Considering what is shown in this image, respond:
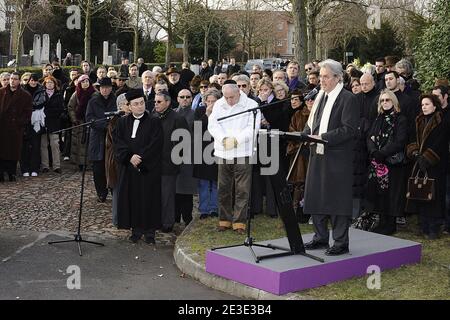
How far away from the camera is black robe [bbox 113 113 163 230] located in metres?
9.11

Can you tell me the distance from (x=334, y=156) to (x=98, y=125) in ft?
18.6

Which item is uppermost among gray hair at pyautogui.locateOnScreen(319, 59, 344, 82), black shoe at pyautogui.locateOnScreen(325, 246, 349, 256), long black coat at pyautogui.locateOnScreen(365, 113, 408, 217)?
gray hair at pyautogui.locateOnScreen(319, 59, 344, 82)

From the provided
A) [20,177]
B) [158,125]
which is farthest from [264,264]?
[20,177]

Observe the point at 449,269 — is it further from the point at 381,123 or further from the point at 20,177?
the point at 20,177

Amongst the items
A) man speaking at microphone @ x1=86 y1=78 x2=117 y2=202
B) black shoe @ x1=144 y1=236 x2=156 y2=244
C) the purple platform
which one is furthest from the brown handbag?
man speaking at microphone @ x1=86 y1=78 x2=117 y2=202

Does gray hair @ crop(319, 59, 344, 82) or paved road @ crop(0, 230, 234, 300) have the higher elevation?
gray hair @ crop(319, 59, 344, 82)

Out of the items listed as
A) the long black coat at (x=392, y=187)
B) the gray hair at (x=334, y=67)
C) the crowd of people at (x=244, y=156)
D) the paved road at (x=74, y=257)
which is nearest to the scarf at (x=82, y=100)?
the paved road at (x=74, y=257)

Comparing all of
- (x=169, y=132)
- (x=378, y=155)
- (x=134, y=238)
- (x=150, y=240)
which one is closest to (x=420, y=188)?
(x=378, y=155)

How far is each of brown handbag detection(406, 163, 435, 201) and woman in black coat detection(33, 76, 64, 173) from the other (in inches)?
300

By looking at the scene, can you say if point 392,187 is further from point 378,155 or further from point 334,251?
point 334,251

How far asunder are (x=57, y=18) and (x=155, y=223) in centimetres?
4255

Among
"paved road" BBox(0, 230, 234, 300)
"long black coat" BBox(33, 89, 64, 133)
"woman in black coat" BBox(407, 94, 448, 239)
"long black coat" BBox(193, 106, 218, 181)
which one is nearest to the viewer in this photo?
"paved road" BBox(0, 230, 234, 300)

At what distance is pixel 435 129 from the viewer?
9195 mm

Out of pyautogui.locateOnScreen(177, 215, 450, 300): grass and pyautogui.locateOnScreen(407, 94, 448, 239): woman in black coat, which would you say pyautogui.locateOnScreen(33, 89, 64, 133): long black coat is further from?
pyautogui.locateOnScreen(407, 94, 448, 239): woman in black coat
